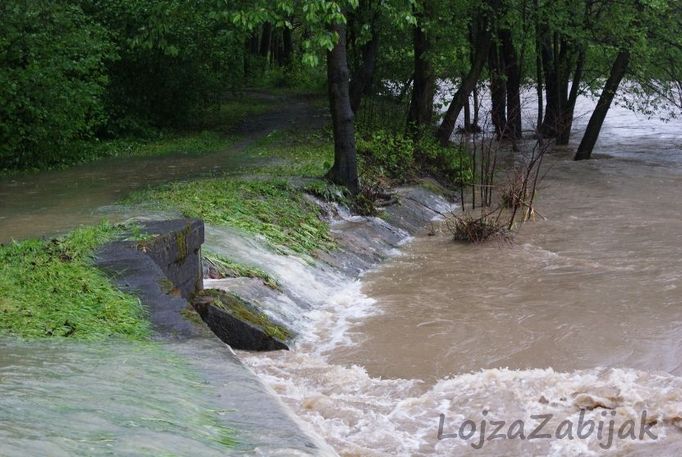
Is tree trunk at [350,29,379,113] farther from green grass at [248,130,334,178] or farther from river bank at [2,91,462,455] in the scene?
river bank at [2,91,462,455]

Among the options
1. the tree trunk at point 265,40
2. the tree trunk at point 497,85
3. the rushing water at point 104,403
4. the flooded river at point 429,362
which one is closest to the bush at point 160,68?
the tree trunk at point 497,85

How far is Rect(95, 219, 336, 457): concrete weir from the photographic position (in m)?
4.92

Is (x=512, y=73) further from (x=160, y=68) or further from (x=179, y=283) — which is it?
(x=179, y=283)

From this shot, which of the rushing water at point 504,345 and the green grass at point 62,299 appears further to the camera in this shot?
the green grass at point 62,299

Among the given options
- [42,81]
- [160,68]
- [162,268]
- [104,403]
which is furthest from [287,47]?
[104,403]

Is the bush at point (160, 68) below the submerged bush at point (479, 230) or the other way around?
the other way around

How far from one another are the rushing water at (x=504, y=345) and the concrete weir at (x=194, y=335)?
777 mm

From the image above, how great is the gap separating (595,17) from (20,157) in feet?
50.1

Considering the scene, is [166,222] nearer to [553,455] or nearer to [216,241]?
[216,241]

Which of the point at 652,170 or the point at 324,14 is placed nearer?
the point at 324,14

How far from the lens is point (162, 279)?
773cm

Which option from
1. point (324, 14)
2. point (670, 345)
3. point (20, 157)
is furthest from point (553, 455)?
point (20, 157)

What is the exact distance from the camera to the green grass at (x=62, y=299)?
6566mm

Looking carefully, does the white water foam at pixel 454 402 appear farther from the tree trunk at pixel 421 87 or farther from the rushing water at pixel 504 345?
the tree trunk at pixel 421 87
